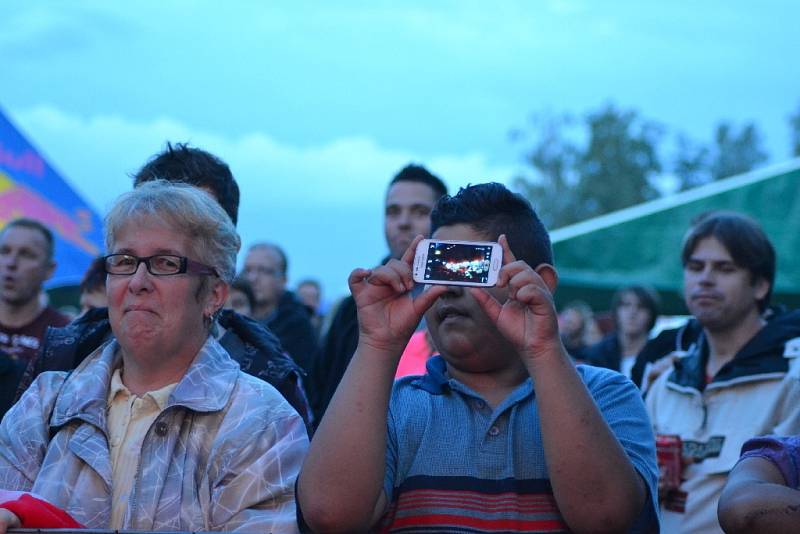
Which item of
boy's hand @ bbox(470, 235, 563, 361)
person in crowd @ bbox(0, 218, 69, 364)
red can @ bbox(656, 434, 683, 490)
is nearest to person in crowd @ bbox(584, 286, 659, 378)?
red can @ bbox(656, 434, 683, 490)

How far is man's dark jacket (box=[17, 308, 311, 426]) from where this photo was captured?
3.40 meters

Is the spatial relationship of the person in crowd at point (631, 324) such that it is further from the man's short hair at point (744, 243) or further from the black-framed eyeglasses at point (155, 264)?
the black-framed eyeglasses at point (155, 264)

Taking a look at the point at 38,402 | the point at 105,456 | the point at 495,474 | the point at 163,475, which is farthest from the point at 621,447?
the point at 38,402

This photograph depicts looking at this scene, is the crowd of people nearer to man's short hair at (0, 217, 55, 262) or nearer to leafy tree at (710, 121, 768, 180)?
man's short hair at (0, 217, 55, 262)

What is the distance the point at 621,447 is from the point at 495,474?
0.33m

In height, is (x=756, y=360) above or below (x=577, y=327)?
below

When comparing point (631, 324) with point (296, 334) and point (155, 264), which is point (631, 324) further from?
point (155, 264)

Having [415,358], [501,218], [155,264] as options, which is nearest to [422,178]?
[415,358]

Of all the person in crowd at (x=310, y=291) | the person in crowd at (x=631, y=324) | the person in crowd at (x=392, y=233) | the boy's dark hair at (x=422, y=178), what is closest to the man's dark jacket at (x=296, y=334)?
the person in crowd at (x=392, y=233)

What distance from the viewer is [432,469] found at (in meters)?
2.73

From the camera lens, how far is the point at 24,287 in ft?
20.8

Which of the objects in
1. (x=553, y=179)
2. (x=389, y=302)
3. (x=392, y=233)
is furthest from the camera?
(x=553, y=179)

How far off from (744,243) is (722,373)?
66 centimetres

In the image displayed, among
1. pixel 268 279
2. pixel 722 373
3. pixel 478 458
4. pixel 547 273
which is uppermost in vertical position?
pixel 268 279
